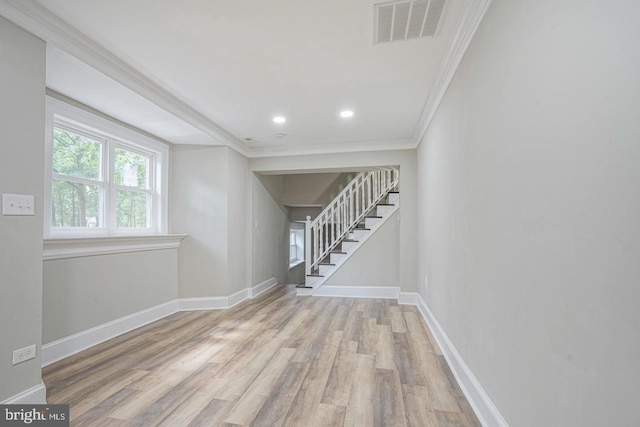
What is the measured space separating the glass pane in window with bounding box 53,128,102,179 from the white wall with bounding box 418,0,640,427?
354 centimetres

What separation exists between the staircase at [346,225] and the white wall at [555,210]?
132 inches

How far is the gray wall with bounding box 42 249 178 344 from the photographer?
2.74 metres

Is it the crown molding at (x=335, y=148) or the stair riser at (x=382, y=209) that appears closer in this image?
the crown molding at (x=335, y=148)

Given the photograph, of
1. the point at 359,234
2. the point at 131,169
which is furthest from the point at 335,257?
the point at 131,169

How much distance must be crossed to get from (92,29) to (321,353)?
3075mm

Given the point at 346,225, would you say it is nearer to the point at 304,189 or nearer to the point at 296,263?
the point at 304,189

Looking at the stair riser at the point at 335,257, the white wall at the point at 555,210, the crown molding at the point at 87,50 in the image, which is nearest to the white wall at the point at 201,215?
the crown molding at the point at 87,50

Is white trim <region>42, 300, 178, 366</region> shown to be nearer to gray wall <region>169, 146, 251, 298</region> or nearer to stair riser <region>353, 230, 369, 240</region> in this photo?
gray wall <region>169, 146, 251, 298</region>

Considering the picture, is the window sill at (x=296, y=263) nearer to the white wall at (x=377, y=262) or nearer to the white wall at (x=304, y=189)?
the white wall at (x=304, y=189)

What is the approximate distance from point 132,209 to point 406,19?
3.63 m

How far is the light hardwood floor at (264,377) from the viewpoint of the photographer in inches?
76.1

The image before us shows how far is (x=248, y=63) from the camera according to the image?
254cm

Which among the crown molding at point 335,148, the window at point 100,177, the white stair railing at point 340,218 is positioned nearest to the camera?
the window at point 100,177

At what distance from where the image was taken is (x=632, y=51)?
78cm
